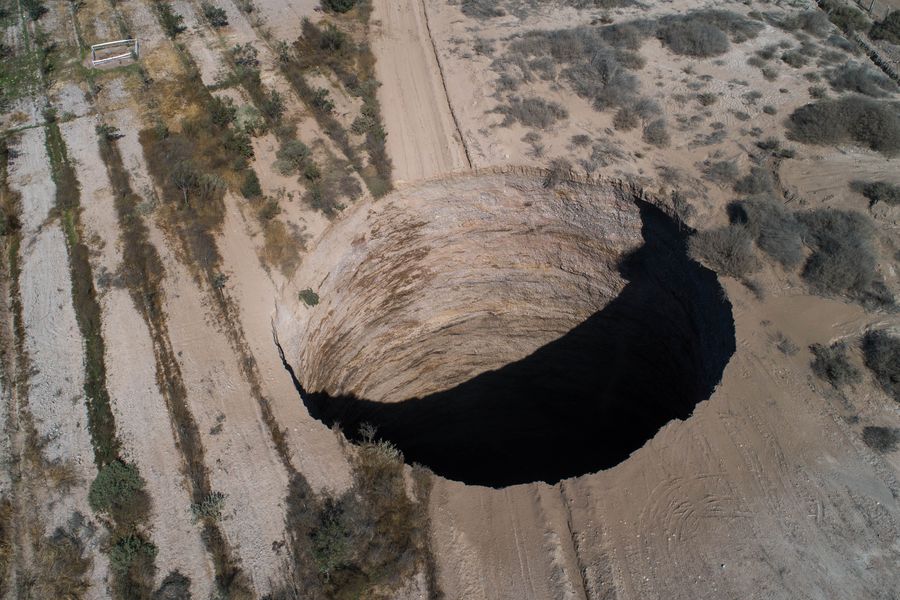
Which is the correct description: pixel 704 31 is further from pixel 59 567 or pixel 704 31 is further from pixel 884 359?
pixel 59 567

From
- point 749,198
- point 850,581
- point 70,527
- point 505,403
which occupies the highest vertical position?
point 749,198

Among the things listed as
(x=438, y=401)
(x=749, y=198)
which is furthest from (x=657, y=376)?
(x=438, y=401)

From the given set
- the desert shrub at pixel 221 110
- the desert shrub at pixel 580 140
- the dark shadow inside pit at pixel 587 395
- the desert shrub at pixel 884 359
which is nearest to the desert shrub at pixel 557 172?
the desert shrub at pixel 580 140

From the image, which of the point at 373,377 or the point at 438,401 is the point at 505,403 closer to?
the point at 438,401

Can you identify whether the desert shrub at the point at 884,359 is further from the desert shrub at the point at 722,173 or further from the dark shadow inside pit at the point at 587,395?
the desert shrub at the point at 722,173

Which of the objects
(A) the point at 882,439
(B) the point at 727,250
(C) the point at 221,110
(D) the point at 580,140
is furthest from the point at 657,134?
(C) the point at 221,110

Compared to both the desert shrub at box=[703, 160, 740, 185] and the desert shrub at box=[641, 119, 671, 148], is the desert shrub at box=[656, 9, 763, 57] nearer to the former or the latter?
the desert shrub at box=[641, 119, 671, 148]

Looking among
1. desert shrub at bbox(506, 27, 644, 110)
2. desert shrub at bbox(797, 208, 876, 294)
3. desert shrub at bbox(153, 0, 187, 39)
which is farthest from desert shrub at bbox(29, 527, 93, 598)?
desert shrub at bbox(153, 0, 187, 39)
